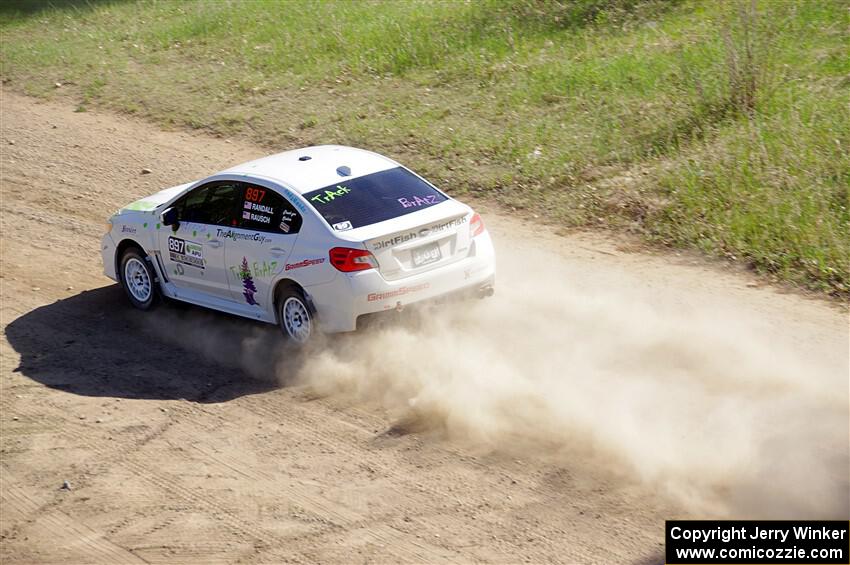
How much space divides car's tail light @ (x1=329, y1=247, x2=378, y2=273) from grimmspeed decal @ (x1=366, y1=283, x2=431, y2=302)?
25 cm

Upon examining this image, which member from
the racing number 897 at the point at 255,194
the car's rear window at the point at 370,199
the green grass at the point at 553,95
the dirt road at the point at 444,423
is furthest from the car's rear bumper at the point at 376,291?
the green grass at the point at 553,95

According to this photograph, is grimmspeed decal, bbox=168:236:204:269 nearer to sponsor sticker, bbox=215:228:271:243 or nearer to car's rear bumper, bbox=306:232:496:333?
sponsor sticker, bbox=215:228:271:243

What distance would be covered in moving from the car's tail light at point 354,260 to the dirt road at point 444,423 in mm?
703

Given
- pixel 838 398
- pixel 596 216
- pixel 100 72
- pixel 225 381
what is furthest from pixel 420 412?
pixel 100 72

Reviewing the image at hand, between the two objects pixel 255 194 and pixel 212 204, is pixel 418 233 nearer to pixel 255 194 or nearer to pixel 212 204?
pixel 255 194

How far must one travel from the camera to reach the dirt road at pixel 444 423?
6973 millimetres

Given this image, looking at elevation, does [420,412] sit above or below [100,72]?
below

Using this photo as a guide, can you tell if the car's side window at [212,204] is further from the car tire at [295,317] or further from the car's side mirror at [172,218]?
the car tire at [295,317]

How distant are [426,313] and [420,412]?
126cm

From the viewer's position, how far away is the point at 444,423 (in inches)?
330

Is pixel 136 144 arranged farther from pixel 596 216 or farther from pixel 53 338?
pixel 596 216

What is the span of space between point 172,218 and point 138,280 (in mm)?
1175

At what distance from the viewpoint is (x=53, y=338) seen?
11.2 meters

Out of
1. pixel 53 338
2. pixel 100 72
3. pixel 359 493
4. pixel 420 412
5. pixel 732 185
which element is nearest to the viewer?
pixel 359 493
